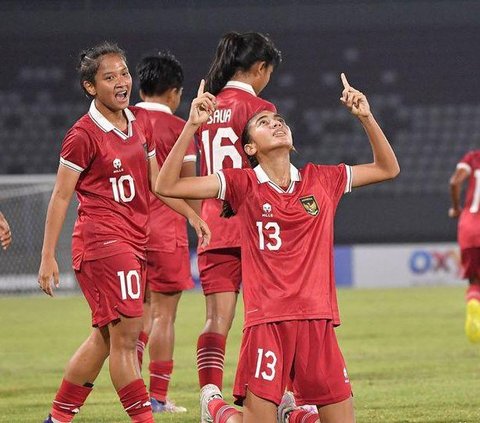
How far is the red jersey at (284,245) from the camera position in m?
4.57

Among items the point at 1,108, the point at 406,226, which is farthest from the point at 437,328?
the point at 1,108

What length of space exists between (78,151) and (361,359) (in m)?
4.60

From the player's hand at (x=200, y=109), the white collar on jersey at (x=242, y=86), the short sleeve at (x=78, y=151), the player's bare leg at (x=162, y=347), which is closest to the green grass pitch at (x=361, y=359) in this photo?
the player's bare leg at (x=162, y=347)

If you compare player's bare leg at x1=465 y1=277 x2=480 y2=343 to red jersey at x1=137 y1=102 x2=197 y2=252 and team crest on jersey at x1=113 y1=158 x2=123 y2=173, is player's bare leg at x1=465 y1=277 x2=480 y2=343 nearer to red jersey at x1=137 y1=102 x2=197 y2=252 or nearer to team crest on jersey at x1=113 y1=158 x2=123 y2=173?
red jersey at x1=137 y1=102 x2=197 y2=252

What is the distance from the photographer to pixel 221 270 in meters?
5.88

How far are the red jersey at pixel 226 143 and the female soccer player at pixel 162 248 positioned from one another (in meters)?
0.78

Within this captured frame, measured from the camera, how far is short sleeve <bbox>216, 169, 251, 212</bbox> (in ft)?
15.4

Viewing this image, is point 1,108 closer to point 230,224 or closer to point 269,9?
point 269,9

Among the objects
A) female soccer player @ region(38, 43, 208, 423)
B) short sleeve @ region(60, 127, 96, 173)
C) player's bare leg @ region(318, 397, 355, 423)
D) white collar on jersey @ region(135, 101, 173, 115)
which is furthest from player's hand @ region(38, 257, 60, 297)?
white collar on jersey @ region(135, 101, 173, 115)

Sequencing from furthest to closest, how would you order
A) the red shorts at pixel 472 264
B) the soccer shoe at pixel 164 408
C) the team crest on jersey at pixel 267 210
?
the red shorts at pixel 472 264 → the soccer shoe at pixel 164 408 → the team crest on jersey at pixel 267 210

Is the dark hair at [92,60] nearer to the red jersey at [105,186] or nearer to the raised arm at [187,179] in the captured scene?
the red jersey at [105,186]

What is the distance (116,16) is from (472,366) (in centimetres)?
1391

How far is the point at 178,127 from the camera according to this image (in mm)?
6812

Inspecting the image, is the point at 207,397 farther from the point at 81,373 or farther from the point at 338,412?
the point at 338,412
